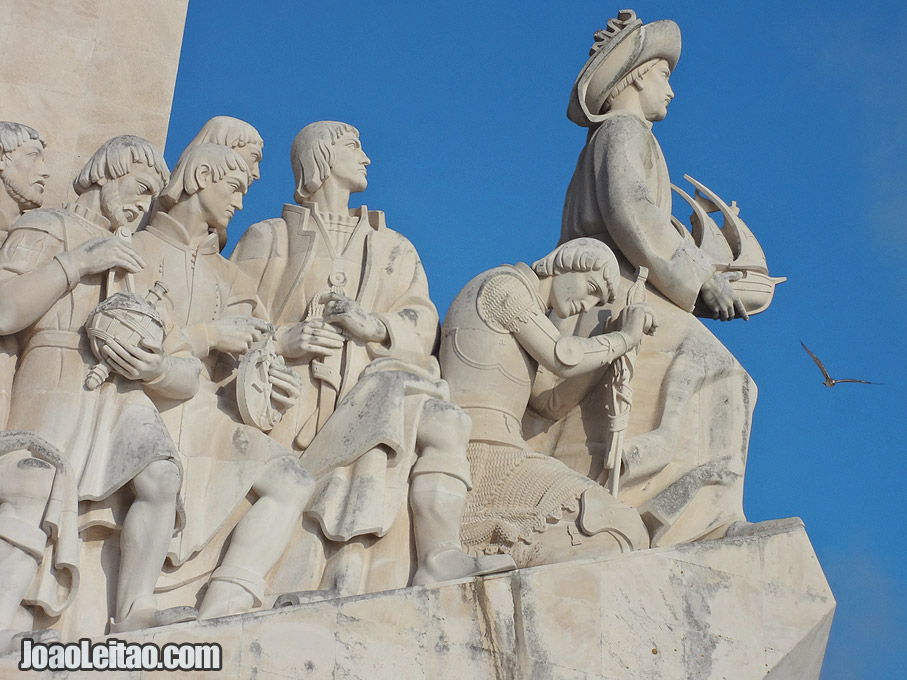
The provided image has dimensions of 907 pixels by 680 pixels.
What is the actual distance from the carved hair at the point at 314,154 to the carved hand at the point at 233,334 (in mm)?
1212

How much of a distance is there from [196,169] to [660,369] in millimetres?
2754

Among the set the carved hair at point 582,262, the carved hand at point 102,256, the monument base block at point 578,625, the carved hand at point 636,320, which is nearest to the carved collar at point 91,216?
the carved hand at point 102,256

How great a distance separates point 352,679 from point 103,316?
6.19ft

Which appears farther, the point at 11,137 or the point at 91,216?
the point at 11,137

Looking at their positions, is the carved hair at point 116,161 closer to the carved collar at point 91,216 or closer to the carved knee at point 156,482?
the carved collar at point 91,216

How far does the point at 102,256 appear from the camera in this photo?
8.09 m

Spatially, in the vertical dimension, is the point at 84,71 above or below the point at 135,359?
above

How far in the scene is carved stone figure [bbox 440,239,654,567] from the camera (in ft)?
28.7

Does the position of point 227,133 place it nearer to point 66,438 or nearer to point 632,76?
point 66,438

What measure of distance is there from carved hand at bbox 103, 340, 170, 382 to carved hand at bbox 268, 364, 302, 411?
2.51ft

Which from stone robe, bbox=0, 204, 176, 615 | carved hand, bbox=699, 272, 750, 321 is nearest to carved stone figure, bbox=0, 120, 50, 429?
stone robe, bbox=0, 204, 176, 615

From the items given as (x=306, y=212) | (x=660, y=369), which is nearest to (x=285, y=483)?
(x=306, y=212)

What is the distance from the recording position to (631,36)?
1080cm

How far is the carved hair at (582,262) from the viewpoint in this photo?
9.54 m
